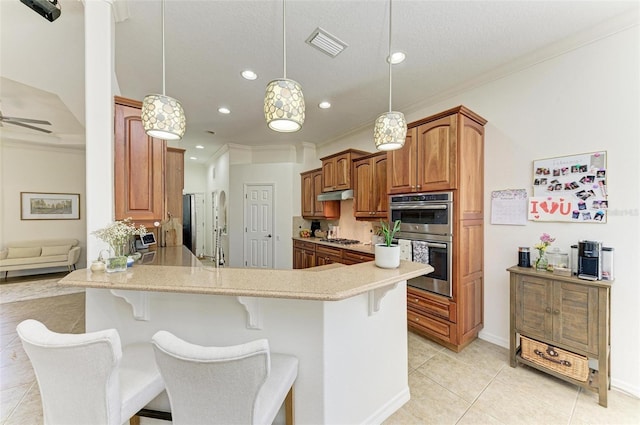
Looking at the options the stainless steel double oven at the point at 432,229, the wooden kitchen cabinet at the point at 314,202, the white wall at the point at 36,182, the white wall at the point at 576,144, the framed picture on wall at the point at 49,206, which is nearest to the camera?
the white wall at the point at 576,144

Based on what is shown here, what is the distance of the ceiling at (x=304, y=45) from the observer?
75.2 inches

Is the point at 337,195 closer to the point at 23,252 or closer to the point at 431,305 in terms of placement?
the point at 431,305

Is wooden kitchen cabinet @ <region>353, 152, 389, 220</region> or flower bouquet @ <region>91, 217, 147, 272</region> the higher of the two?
wooden kitchen cabinet @ <region>353, 152, 389, 220</region>

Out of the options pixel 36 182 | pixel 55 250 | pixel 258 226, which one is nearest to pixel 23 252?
pixel 55 250

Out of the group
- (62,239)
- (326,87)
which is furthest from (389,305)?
(62,239)

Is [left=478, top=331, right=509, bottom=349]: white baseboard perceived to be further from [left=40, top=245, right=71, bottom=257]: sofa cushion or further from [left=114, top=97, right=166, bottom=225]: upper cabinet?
[left=40, top=245, right=71, bottom=257]: sofa cushion

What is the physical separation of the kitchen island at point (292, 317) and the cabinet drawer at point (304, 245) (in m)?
3.05

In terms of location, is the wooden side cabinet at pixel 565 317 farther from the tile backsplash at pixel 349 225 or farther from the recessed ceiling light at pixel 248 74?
the recessed ceiling light at pixel 248 74

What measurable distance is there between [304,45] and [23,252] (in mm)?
7045

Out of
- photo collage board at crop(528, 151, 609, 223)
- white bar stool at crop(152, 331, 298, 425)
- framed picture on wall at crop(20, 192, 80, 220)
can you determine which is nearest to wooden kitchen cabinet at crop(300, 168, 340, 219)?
photo collage board at crop(528, 151, 609, 223)

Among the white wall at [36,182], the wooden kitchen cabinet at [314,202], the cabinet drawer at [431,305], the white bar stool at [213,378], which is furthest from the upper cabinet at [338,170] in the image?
the white wall at [36,182]

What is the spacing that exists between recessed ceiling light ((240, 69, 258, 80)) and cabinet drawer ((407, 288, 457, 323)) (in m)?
3.04

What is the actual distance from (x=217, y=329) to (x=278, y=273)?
19.0 inches

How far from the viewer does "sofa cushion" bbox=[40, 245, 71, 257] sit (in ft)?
17.6
